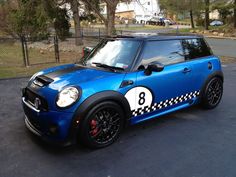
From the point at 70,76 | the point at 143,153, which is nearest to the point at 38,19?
the point at 70,76

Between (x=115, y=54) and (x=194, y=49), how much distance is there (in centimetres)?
161

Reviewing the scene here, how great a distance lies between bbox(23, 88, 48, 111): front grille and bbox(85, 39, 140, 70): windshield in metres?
1.07

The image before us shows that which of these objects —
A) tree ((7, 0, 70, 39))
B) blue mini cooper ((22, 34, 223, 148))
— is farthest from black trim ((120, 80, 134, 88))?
tree ((7, 0, 70, 39))

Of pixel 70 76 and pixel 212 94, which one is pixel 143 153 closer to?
pixel 70 76

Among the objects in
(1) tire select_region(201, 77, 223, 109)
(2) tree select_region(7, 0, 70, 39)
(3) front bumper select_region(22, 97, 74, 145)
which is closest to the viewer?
(3) front bumper select_region(22, 97, 74, 145)

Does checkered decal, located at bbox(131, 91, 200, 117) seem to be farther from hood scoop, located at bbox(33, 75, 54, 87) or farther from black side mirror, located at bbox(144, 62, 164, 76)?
hood scoop, located at bbox(33, 75, 54, 87)

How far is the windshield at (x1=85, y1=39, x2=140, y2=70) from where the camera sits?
3.96 m

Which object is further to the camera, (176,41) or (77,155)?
(176,41)

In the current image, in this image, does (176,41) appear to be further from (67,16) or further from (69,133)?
(67,16)

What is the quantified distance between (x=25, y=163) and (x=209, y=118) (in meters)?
3.19

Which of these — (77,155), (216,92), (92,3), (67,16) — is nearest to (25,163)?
(77,155)

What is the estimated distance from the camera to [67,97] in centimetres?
331

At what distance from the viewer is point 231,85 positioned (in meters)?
7.09

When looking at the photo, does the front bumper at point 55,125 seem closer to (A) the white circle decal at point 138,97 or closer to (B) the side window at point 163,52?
(A) the white circle decal at point 138,97
